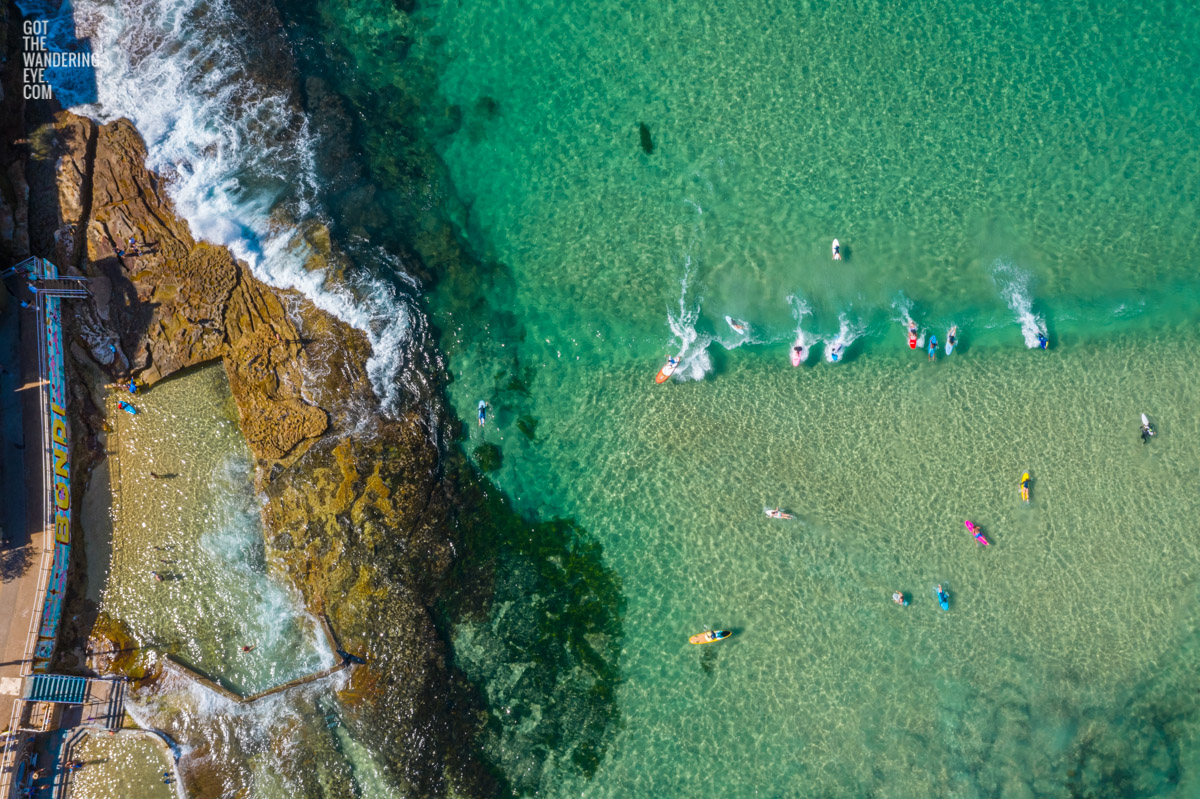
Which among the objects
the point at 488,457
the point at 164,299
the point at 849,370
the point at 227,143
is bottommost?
the point at 488,457

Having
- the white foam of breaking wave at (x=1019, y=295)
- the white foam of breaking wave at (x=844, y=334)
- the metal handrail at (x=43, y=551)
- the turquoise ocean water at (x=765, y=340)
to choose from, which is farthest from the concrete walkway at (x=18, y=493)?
the white foam of breaking wave at (x=1019, y=295)

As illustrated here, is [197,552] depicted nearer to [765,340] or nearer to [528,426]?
[528,426]

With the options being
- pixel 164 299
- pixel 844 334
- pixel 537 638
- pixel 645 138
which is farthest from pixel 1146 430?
pixel 164 299

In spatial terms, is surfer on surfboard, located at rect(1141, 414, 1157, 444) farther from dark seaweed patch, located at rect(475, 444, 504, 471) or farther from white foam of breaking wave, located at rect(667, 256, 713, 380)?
dark seaweed patch, located at rect(475, 444, 504, 471)

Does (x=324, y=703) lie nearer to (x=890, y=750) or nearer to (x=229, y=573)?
(x=229, y=573)

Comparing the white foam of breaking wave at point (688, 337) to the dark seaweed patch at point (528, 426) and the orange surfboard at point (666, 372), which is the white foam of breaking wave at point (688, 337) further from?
the dark seaweed patch at point (528, 426)
